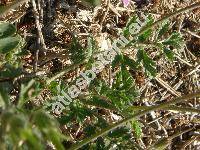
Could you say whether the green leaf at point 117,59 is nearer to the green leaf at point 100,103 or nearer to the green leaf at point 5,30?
the green leaf at point 100,103

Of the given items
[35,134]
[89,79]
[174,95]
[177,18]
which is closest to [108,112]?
[89,79]

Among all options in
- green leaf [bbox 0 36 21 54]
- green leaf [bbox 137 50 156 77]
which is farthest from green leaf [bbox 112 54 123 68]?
green leaf [bbox 0 36 21 54]

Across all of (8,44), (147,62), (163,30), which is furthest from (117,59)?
(8,44)

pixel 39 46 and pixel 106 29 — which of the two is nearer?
pixel 39 46

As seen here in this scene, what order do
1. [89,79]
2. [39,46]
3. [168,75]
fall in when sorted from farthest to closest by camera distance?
[168,75]
[39,46]
[89,79]

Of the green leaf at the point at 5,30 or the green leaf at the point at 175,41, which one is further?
the green leaf at the point at 175,41

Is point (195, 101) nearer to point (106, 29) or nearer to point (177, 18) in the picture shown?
point (177, 18)

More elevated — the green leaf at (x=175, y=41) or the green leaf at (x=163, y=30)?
the green leaf at (x=163, y=30)

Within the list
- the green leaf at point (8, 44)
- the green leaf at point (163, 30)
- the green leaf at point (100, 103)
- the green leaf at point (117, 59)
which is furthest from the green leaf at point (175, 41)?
the green leaf at point (8, 44)

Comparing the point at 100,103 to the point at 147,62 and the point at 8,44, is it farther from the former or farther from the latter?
the point at 8,44

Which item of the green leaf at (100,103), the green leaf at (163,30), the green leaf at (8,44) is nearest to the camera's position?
the green leaf at (8,44)
